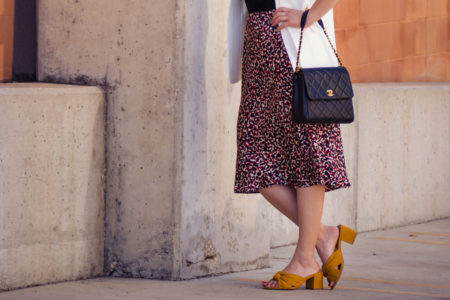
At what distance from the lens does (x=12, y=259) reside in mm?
5230

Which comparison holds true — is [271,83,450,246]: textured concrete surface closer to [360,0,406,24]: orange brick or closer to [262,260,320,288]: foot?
[360,0,406,24]: orange brick

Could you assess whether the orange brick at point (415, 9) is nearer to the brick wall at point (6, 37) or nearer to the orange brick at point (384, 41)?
the orange brick at point (384, 41)

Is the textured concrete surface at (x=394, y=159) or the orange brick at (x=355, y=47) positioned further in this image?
the orange brick at (x=355, y=47)

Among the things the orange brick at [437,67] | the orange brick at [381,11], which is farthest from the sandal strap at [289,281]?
the orange brick at [437,67]

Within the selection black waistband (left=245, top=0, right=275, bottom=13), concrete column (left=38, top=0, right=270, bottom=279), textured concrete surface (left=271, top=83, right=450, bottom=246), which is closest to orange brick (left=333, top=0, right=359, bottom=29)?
textured concrete surface (left=271, top=83, right=450, bottom=246)

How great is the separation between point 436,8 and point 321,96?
4.33 m

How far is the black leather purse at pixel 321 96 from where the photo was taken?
5.08 meters

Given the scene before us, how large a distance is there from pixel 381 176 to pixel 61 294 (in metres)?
3.27

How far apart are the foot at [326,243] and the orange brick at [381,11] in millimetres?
3119

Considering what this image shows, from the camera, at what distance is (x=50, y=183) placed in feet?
17.7

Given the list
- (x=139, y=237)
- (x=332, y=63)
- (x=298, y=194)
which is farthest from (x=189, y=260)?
(x=332, y=63)

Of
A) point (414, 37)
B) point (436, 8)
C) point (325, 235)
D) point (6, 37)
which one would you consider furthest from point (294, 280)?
point (436, 8)

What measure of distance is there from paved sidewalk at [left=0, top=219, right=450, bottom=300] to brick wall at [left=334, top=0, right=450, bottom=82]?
1784 millimetres

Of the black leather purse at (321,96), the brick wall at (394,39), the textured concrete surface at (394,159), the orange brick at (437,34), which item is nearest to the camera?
the black leather purse at (321,96)
